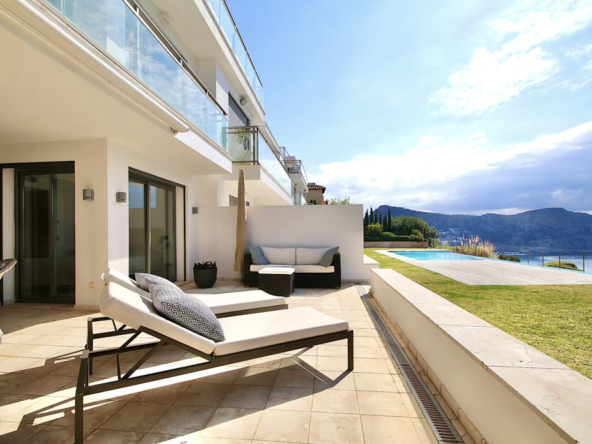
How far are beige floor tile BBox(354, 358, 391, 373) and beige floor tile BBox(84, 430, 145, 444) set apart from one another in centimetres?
184

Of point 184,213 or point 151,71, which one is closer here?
point 151,71

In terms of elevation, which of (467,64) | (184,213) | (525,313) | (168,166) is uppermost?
(467,64)

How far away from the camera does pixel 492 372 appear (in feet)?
5.35

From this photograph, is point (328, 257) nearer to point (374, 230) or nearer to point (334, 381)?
point (334, 381)

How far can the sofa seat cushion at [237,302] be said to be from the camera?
11.0 ft

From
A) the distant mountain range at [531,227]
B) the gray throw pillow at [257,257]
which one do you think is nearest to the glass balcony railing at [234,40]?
the gray throw pillow at [257,257]

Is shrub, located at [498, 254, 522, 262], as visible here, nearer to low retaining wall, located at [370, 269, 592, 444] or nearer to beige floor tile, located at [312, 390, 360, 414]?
low retaining wall, located at [370, 269, 592, 444]

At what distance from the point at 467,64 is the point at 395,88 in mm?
2631

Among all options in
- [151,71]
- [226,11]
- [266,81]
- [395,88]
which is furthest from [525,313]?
[266,81]

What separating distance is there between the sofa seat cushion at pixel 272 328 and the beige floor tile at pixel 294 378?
0.40 metres

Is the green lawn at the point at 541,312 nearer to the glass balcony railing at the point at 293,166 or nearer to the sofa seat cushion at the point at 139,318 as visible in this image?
the sofa seat cushion at the point at 139,318

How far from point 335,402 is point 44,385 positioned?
249 cm

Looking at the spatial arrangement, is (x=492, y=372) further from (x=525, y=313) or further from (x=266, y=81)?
(x=266, y=81)

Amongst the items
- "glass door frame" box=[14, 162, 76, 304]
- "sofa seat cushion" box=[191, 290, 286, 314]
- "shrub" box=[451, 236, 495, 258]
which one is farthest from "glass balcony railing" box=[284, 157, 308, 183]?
"sofa seat cushion" box=[191, 290, 286, 314]
